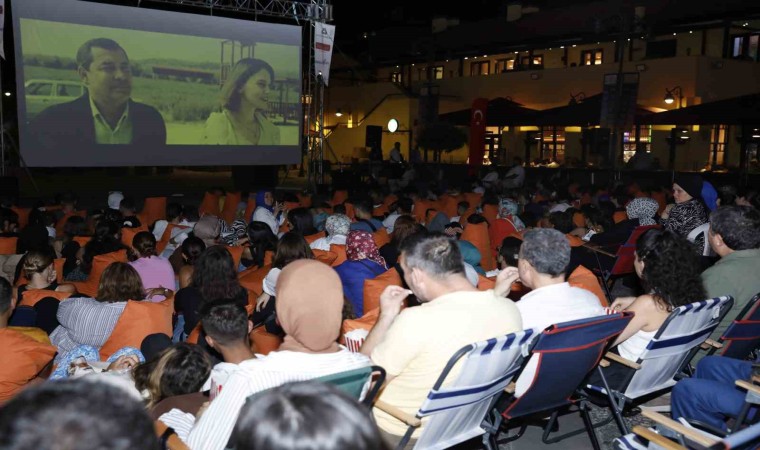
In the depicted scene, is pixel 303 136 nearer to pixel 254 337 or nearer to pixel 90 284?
pixel 90 284

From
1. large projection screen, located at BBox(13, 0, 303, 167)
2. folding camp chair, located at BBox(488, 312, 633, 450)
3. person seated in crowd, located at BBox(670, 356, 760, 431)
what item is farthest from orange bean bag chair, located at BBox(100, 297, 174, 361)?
large projection screen, located at BBox(13, 0, 303, 167)

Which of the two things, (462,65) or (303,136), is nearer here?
(303,136)

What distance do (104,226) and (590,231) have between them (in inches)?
203

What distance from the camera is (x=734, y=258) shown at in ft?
12.6

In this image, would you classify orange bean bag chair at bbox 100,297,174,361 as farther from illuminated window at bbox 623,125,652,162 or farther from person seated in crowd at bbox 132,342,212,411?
illuminated window at bbox 623,125,652,162

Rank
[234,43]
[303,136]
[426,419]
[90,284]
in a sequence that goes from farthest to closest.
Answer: [303,136]
[234,43]
[90,284]
[426,419]

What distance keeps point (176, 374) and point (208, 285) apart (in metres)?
1.65

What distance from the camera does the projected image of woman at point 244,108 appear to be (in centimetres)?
1400

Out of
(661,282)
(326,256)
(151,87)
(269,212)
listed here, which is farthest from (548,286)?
(151,87)

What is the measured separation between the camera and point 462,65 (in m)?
28.6

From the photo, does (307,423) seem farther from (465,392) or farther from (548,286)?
(548,286)

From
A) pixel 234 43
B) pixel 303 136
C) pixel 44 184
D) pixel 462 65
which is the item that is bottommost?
pixel 44 184

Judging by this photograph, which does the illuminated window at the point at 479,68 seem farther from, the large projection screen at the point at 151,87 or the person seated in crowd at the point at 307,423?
the person seated in crowd at the point at 307,423

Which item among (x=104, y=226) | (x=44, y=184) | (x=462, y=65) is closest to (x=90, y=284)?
(x=104, y=226)
